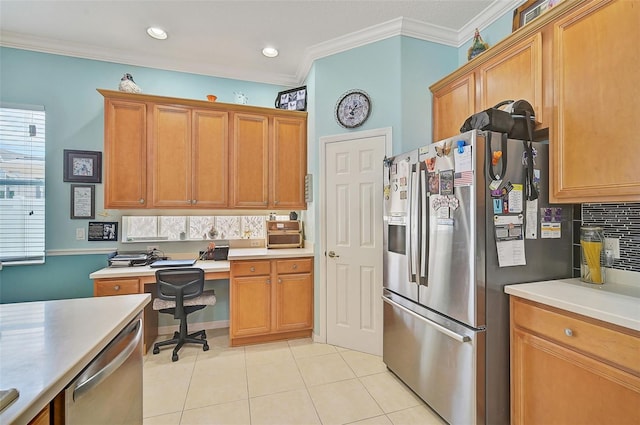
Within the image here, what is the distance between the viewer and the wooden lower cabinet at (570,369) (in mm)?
1156

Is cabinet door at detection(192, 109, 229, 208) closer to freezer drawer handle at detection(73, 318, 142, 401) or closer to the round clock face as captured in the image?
the round clock face

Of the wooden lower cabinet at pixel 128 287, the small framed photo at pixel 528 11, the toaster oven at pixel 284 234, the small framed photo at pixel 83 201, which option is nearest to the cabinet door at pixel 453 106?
the small framed photo at pixel 528 11

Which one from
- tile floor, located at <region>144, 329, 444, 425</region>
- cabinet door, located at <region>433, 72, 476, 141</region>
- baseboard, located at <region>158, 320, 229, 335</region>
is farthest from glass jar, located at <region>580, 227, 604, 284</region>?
baseboard, located at <region>158, 320, 229, 335</region>

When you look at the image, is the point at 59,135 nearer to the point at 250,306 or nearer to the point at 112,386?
the point at 250,306

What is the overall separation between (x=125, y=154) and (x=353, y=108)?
2.31 meters

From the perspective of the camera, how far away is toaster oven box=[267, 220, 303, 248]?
3.29 meters

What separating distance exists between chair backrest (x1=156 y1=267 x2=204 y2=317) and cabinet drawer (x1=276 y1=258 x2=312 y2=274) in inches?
29.8

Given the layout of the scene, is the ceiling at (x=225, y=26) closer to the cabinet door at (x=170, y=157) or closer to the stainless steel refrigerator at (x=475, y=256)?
the cabinet door at (x=170, y=157)

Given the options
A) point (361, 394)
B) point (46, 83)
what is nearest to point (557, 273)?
point (361, 394)

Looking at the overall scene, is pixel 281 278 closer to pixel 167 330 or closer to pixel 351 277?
pixel 351 277

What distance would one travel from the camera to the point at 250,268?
2.89 meters

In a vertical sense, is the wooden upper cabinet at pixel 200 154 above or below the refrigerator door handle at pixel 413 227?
above

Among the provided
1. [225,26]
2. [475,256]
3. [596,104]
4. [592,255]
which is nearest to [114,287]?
[225,26]

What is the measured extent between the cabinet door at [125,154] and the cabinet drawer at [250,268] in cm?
113
